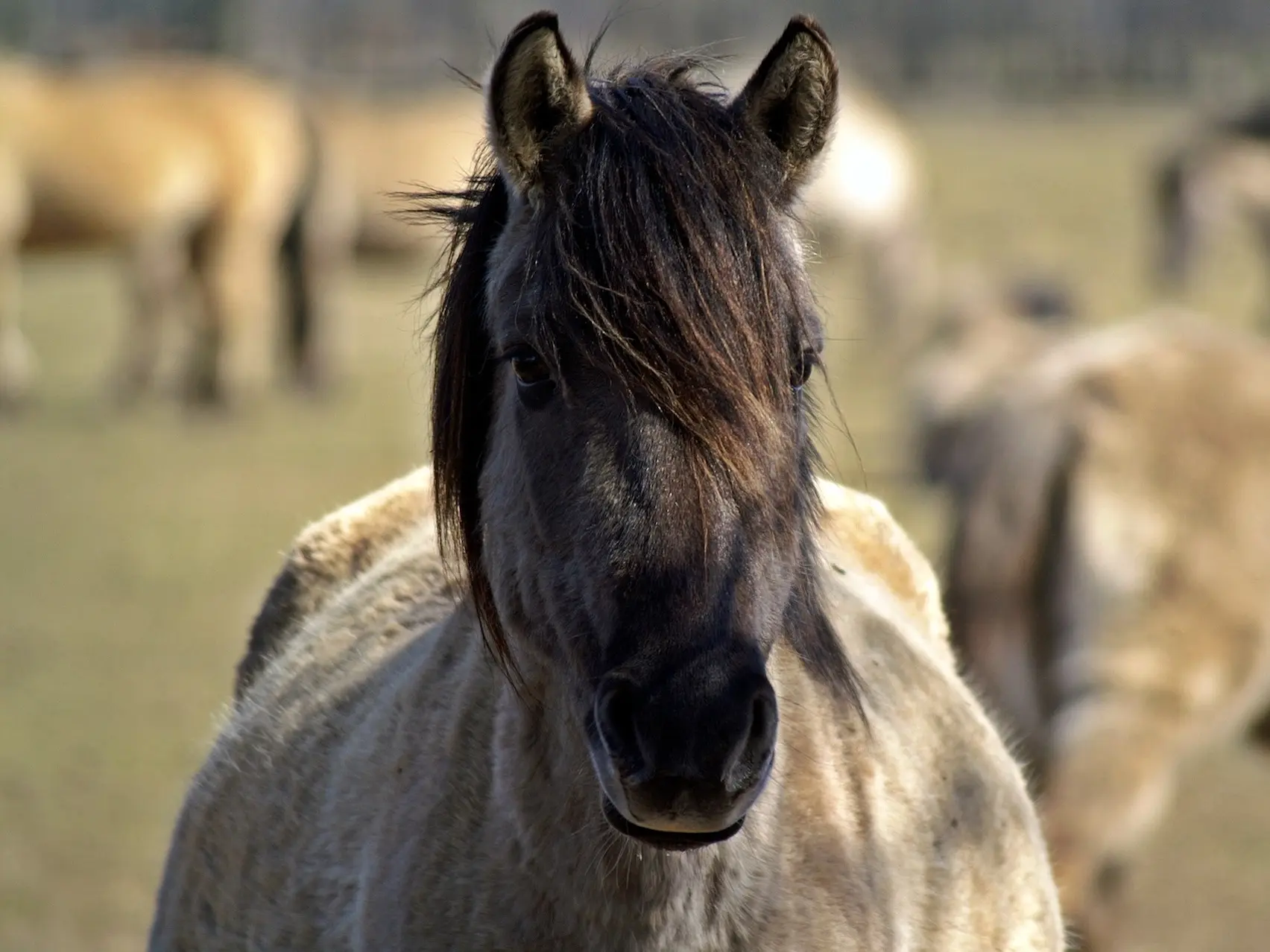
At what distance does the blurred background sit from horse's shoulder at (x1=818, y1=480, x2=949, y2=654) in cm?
19

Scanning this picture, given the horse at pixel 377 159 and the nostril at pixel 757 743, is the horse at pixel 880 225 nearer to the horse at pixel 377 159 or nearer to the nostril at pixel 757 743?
the horse at pixel 377 159

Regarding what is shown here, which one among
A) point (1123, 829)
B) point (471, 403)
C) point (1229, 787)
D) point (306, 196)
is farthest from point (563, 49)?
point (306, 196)

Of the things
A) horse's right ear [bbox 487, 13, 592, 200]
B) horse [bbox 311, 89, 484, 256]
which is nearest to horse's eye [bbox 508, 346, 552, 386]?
horse's right ear [bbox 487, 13, 592, 200]

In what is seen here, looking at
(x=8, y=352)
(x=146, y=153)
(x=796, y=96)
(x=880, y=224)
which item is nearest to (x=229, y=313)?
(x=146, y=153)

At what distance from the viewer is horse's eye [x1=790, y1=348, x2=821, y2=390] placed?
219cm

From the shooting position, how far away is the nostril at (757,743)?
1804mm

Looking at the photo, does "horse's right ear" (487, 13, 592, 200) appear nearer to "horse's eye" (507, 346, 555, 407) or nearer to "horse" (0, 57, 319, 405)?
"horse's eye" (507, 346, 555, 407)

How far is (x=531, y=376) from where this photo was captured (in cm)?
214

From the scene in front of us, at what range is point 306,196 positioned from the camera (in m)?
16.7

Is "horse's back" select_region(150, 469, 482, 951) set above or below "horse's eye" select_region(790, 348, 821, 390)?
below

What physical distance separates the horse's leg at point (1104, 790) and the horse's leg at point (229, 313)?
1121 centimetres

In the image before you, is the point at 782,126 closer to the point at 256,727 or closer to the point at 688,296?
the point at 688,296

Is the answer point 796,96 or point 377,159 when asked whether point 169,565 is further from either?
point 377,159

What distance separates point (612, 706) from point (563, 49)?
2.97 ft
